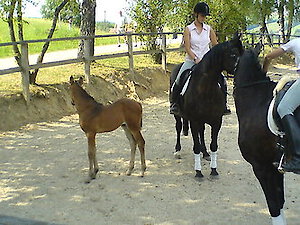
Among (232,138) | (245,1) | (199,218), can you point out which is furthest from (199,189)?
(245,1)

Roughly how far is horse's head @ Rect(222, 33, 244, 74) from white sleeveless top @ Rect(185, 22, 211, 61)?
1.33 meters

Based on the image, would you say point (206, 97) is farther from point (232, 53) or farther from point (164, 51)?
point (164, 51)

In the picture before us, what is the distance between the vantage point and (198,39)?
606 cm

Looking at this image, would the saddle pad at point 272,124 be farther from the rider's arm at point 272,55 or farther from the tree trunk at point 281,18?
the tree trunk at point 281,18

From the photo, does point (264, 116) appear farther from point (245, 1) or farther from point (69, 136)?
point (245, 1)

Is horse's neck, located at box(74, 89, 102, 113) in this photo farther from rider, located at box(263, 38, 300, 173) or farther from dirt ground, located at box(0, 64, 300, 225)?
rider, located at box(263, 38, 300, 173)

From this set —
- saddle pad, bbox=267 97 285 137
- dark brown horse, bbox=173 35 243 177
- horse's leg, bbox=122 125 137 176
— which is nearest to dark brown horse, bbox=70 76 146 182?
horse's leg, bbox=122 125 137 176

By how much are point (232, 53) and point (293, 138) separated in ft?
5.16

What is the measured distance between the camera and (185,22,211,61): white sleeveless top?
19.9 feet

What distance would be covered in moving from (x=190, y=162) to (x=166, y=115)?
3.62 m

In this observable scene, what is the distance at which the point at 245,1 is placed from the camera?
20.0 metres

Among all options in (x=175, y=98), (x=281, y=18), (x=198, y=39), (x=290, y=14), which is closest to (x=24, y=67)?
(x=175, y=98)

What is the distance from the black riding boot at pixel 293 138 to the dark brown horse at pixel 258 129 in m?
0.22

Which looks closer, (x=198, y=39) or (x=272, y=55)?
(x=272, y=55)
